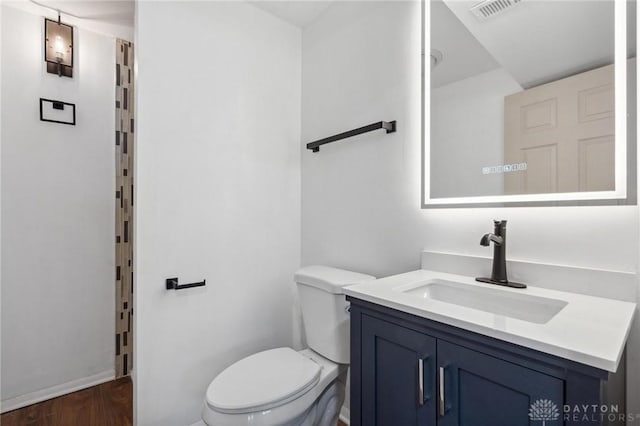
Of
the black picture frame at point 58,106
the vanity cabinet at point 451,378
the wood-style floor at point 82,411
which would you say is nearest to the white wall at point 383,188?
the vanity cabinet at point 451,378

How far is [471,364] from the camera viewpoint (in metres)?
0.79

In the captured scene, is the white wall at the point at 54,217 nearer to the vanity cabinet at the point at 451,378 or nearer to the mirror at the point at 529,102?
the vanity cabinet at the point at 451,378

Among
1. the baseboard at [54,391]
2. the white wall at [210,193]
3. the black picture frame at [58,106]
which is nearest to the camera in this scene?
the white wall at [210,193]

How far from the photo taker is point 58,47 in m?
2.00

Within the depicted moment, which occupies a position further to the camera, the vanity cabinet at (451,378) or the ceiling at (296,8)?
the ceiling at (296,8)

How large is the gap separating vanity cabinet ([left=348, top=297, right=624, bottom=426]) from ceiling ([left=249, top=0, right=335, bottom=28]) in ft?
5.82

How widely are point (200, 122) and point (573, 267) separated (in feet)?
5.80

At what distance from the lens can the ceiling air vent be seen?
1.20 metres

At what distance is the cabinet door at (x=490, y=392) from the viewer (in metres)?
0.68

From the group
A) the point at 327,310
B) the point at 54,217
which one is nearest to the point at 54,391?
the point at 54,217

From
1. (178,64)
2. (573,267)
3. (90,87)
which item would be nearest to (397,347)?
(573,267)

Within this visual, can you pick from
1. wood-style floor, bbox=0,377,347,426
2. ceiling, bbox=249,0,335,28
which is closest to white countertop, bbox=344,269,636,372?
wood-style floor, bbox=0,377,347,426
